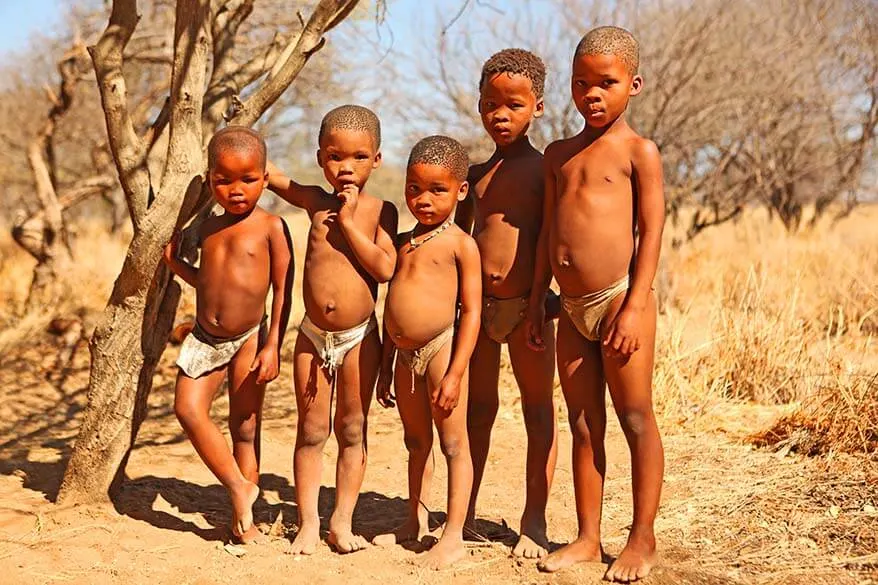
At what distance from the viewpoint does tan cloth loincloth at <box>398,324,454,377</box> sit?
3.46 meters

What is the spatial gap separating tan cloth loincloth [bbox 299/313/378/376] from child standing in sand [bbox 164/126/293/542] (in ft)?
0.50

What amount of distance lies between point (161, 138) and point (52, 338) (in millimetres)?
3971

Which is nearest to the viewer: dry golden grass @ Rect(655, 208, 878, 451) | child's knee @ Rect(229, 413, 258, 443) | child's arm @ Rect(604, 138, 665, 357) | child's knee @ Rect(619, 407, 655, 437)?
child's arm @ Rect(604, 138, 665, 357)

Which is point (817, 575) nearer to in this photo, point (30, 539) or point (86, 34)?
point (30, 539)

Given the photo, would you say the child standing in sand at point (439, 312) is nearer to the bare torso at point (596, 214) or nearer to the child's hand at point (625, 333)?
the bare torso at point (596, 214)

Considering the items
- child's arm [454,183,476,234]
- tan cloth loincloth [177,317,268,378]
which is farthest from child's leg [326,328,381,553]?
child's arm [454,183,476,234]

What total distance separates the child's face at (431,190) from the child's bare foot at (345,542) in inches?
48.4

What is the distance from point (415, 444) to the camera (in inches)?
143

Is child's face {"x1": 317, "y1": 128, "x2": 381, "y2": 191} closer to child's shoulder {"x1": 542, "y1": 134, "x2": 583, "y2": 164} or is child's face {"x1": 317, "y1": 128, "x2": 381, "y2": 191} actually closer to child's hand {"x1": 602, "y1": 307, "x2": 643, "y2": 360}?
child's shoulder {"x1": 542, "y1": 134, "x2": 583, "y2": 164}

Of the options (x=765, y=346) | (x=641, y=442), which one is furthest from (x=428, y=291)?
(x=765, y=346)

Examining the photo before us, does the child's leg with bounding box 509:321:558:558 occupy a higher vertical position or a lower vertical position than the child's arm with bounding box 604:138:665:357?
lower

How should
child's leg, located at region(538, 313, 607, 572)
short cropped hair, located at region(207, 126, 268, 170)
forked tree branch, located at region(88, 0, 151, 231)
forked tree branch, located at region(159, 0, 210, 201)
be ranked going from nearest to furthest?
Result: child's leg, located at region(538, 313, 607, 572) < short cropped hair, located at region(207, 126, 268, 170) < forked tree branch, located at region(159, 0, 210, 201) < forked tree branch, located at region(88, 0, 151, 231)

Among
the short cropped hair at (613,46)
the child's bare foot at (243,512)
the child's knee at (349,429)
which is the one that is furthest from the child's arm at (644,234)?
the child's bare foot at (243,512)

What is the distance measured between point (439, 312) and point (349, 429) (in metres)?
0.61
